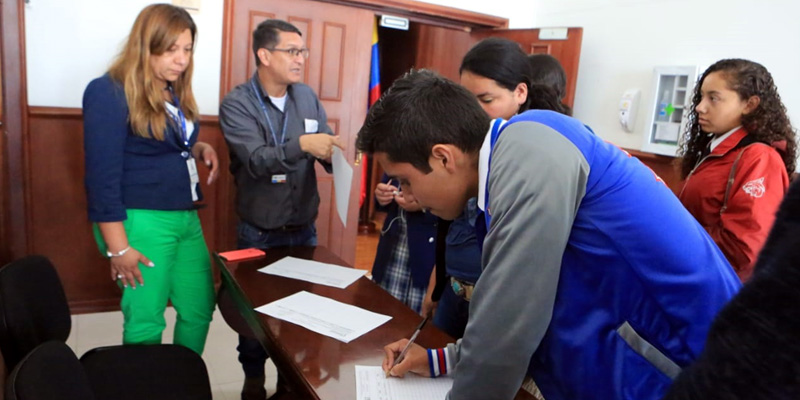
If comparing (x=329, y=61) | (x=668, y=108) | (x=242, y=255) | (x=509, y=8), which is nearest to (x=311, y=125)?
(x=242, y=255)

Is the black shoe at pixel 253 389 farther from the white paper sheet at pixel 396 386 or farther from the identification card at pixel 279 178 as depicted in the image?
the white paper sheet at pixel 396 386

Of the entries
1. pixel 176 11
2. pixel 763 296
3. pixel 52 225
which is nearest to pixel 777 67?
pixel 176 11

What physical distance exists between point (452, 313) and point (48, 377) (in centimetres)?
99

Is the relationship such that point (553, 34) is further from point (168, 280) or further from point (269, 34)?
point (168, 280)

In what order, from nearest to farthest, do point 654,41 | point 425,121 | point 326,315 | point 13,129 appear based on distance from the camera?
point 425,121 < point 326,315 < point 13,129 < point 654,41

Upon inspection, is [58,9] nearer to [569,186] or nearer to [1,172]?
[1,172]

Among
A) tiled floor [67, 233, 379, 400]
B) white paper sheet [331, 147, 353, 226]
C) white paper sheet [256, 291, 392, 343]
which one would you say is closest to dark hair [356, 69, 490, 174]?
white paper sheet [256, 291, 392, 343]

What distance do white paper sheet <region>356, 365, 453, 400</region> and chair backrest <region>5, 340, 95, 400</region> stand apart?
1.85 ft

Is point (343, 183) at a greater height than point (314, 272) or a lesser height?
greater

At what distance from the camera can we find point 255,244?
7.53 ft

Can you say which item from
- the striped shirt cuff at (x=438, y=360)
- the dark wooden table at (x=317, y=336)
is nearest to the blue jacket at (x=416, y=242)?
the dark wooden table at (x=317, y=336)

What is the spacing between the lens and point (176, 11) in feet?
6.31

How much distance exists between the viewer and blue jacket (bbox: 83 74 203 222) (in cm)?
178

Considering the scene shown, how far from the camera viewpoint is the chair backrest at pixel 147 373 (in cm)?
156
